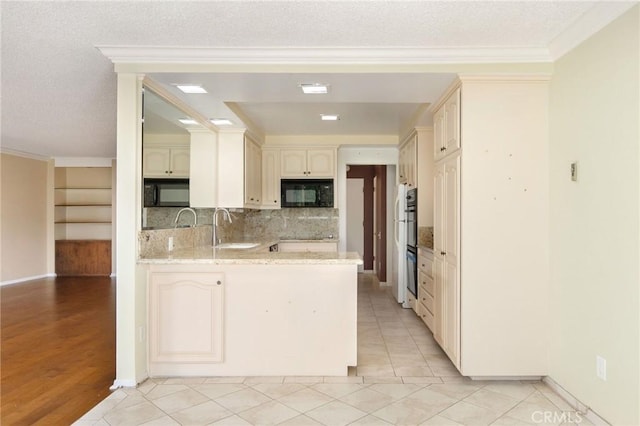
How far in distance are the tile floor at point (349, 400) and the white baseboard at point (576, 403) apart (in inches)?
1.6

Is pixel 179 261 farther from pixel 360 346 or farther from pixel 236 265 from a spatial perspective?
pixel 360 346

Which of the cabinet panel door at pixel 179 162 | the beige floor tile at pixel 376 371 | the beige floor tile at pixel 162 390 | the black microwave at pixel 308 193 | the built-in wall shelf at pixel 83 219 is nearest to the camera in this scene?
the beige floor tile at pixel 162 390

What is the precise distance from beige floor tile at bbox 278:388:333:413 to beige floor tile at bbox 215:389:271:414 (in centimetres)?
14

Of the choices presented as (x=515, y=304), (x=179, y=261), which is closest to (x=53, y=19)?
(x=179, y=261)

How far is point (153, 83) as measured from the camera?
2879 mm

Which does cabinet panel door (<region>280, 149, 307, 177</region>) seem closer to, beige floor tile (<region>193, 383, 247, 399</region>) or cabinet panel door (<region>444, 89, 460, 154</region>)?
cabinet panel door (<region>444, 89, 460, 154</region>)

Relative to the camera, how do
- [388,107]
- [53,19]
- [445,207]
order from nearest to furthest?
[53,19] < [445,207] < [388,107]

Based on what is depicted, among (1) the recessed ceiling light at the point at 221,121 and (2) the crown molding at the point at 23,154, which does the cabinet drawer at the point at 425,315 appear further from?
(2) the crown molding at the point at 23,154

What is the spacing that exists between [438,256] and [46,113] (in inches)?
179

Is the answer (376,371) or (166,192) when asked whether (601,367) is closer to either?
(376,371)

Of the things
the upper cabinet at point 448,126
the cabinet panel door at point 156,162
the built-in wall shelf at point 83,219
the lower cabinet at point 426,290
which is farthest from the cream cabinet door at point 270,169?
the built-in wall shelf at point 83,219

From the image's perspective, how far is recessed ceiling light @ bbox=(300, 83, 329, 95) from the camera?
2.90m

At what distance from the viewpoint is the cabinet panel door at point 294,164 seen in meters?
5.62

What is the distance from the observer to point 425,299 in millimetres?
3969
